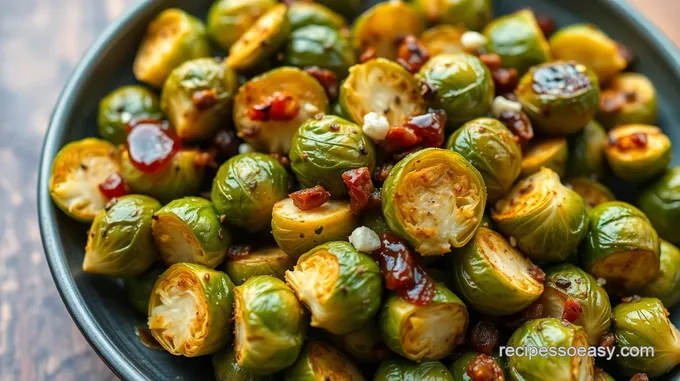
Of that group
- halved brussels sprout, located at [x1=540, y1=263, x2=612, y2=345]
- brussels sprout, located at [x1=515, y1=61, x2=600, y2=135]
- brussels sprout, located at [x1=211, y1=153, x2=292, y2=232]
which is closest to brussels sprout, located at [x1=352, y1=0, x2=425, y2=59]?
brussels sprout, located at [x1=515, y1=61, x2=600, y2=135]

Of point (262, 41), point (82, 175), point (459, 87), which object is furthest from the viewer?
point (262, 41)

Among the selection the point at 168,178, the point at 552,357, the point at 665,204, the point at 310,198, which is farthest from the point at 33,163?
the point at 665,204

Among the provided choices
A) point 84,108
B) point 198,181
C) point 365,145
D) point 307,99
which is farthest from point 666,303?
point 84,108

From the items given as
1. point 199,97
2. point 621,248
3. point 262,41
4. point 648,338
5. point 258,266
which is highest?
point 262,41

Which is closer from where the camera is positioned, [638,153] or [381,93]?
[381,93]

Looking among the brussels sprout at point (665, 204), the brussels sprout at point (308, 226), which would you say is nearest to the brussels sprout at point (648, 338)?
the brussels sprout at point (665, 204)

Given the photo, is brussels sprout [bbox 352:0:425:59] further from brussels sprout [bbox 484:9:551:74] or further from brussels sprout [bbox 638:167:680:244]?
brussels sprout [bbox 638:167:680:244]

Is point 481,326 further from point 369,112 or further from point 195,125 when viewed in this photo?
point 195,125

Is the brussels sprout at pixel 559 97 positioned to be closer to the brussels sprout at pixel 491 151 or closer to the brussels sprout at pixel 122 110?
the brussels sprout at pixel 491 151

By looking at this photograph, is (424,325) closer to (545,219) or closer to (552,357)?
(552,357)
